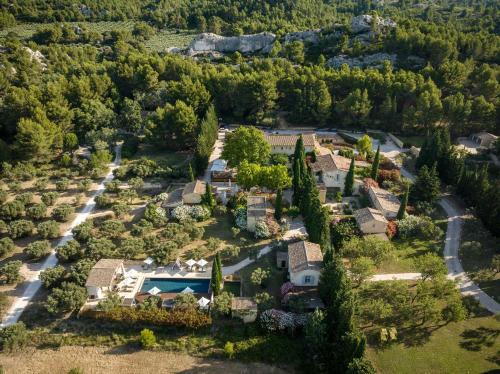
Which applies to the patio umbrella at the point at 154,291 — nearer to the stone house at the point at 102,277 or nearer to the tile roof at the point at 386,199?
the stone house at the point at 102,277

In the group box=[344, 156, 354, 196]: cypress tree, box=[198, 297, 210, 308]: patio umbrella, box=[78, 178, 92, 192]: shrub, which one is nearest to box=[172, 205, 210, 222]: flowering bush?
box=[198, 297, 210, 308]: patio umbrella

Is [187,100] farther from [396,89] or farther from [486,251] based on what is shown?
[486,251]

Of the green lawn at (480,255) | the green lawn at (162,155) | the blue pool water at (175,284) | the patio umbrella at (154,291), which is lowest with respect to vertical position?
the green lawn at (162,155)

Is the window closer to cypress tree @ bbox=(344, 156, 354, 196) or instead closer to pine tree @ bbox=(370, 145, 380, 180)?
cypress tree @ bbox=(344, 156, 354, 196)

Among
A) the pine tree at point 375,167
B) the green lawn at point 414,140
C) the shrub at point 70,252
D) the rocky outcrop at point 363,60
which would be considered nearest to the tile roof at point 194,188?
the shrub at point 70,252

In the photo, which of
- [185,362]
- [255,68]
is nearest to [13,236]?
[185,362]

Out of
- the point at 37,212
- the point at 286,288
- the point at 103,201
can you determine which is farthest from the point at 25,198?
the point at 286,288
